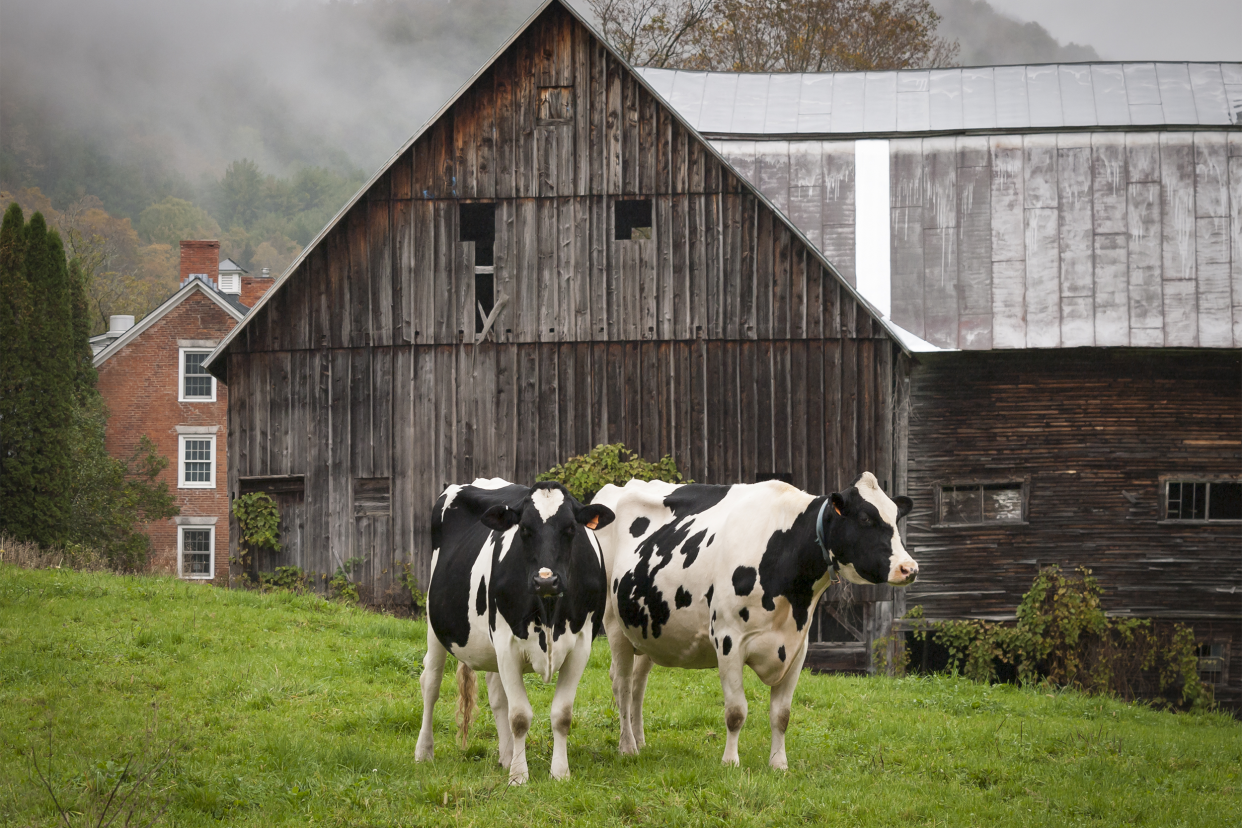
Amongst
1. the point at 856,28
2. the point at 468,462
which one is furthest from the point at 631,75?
the point at 856,28

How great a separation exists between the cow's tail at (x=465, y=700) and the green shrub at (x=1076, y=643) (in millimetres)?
9846

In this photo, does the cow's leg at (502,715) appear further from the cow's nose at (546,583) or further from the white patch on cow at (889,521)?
the white patch on cow at (889,521)

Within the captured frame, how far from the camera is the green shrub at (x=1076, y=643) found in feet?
54.3

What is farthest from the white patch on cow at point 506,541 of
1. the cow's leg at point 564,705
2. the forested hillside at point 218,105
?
the forested hillside at point 218,105

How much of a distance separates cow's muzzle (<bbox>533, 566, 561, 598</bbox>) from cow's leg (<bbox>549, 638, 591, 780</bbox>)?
589mm

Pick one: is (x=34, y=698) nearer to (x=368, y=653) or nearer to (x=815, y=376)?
(x=368, y=653)

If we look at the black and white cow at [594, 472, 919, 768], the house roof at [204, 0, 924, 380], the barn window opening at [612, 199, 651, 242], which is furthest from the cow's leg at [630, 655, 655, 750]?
the barn window opening at [612, 199, 651, 242]

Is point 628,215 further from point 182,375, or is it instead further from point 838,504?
point 182,375

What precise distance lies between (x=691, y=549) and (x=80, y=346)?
1132 inches

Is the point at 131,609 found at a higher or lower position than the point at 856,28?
lower

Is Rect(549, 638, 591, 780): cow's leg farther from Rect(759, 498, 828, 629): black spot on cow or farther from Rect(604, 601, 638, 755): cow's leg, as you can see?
Rect(759, 498, 828, 629): black spot on cow

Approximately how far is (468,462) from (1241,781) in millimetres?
11273

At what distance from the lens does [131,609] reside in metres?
13.5

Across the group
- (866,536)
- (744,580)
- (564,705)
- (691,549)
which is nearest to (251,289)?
(691,549)
